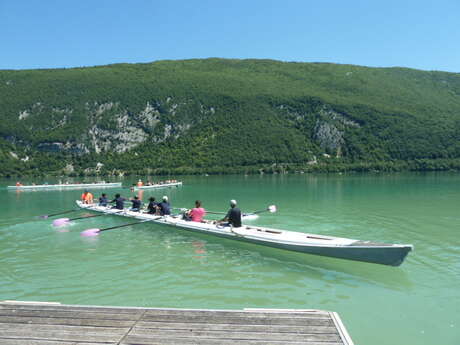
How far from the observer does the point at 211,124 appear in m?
138

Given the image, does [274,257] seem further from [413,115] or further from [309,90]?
[309,90]

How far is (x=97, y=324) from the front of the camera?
6.29m

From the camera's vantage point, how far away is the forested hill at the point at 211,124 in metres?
120

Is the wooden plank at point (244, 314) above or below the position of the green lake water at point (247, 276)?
above

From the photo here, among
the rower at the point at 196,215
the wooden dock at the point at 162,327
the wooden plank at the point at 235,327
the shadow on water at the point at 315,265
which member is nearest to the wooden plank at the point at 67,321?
the wooden dock at the point at 162,327

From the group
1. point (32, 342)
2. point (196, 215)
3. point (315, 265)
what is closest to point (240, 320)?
point (32, 342)

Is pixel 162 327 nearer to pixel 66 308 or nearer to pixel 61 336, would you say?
pixel 61 336

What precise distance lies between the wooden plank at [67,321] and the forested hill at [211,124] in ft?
348

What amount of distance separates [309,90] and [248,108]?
102 ft

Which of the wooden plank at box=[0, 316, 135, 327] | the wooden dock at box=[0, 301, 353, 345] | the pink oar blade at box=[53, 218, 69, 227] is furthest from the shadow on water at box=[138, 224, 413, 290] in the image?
the pink oar blade at box=[53, 218, 69, 227]

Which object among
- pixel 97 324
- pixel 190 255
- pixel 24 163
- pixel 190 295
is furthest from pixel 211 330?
pixel 24 163

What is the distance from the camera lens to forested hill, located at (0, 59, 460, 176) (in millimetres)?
120438

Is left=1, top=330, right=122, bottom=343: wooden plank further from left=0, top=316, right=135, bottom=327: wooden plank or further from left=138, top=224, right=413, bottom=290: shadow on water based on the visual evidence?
left=138, top=224, right=413, bottom=290: shadow on water

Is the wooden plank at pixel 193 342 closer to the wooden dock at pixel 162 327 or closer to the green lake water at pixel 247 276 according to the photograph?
the wooden dock at pixel 162 327
